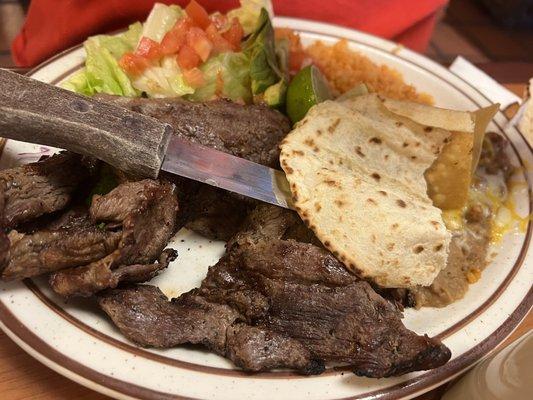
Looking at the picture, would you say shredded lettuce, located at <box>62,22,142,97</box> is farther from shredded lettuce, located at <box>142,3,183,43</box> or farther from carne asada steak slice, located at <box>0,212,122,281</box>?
carne asada steak slice, located at <box>0,212,122,281</box>

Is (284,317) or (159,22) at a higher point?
(159,22)

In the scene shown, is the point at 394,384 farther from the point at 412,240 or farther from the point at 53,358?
the point at 53,358

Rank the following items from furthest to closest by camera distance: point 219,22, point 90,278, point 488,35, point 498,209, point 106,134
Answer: point 488,35, point 219,22, point 498,209, point 106,134, point 90,278

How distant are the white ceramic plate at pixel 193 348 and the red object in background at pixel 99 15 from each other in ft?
4.00

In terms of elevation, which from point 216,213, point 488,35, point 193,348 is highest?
point 488,35

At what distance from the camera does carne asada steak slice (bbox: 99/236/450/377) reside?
205 cm

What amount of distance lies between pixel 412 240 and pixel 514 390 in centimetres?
69

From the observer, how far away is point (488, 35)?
6.57 meters

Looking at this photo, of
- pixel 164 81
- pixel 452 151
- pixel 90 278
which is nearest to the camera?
pixel 90 278

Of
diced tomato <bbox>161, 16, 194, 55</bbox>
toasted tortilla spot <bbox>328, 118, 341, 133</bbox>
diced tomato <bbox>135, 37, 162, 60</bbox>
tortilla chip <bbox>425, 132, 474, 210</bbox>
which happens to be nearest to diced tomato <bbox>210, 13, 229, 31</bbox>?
diced tomato <bbox>161, 16, 194, 55</bbox>

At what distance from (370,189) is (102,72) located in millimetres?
1801

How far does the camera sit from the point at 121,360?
1.98 metres

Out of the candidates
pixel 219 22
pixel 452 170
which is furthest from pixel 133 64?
pixel 452 170

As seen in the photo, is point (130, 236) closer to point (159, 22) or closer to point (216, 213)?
point (216, 213)
